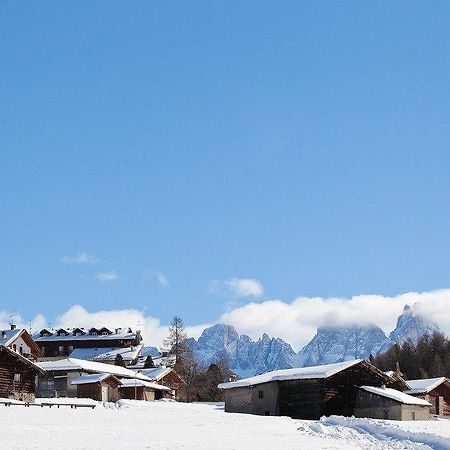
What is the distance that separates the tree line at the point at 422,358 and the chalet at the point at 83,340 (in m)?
54.4

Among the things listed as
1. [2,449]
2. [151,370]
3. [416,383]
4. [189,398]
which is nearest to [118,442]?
[2,449]

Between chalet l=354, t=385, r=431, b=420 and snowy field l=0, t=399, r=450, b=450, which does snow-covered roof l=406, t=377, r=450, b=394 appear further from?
snowy field l=0, t=399, r=450, b=450

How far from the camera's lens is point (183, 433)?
112ft

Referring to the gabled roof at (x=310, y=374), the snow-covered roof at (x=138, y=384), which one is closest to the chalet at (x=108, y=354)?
the snow-covered roof at (x=138, y=384)

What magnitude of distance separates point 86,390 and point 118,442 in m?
44.4

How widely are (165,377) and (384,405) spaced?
4414 cm

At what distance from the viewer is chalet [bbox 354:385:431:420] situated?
5672 centimetres

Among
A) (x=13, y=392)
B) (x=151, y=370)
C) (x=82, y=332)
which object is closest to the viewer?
(x=13, y=392)

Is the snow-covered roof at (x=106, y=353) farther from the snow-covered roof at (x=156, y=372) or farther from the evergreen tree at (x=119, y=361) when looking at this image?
the snow-covered roof at (x=156, y=372)

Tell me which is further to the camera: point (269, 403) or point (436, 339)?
point (436, 339)

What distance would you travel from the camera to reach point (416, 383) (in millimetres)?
80000

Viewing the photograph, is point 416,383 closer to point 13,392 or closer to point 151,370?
point 151,370

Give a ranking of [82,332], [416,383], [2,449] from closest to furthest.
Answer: [2,449] < [416,383] < [82,332]

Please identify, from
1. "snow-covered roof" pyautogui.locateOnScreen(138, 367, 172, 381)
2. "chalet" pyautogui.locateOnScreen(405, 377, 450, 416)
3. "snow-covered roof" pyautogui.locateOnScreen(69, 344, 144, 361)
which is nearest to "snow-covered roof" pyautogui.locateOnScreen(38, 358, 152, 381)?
"snow-covered roof" pyautogui.locateOnScreen(138, 367, 172, 381)
